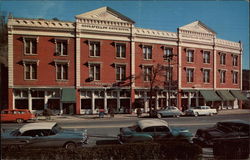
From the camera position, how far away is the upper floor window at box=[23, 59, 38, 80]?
40.1 feet

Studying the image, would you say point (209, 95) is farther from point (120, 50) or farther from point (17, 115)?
point (17, 115)

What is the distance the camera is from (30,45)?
40.9ft

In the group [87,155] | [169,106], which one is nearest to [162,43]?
[169,106]

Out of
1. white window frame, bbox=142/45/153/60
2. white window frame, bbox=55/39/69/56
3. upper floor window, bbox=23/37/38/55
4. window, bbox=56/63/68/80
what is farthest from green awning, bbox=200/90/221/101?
upper floor window, bbox=23/37/38/55

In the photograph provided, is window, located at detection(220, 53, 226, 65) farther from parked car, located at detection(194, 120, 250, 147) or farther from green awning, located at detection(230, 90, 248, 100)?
parked car, located at detection(194, 120, 250, 147)

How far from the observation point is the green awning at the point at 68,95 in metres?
13.8

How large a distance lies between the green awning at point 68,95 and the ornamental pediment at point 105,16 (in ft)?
22.7

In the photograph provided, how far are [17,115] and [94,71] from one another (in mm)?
7346

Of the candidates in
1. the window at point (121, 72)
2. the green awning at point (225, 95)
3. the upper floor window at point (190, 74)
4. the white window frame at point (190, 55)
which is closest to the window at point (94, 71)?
the window at point (121, 72)

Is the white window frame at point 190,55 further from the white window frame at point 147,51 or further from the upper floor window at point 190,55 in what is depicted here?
the white window frame at point 147,51

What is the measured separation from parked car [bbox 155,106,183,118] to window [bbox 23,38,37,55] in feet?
39.2

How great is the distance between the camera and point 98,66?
45.9ft

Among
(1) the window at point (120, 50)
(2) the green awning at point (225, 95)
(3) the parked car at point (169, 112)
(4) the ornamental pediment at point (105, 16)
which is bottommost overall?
(3) the parked car at point (169, 112)

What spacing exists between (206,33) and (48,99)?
14.8 m
